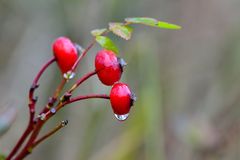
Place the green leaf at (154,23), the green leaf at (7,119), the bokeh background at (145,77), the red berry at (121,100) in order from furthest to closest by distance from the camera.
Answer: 1. the bokeh background at (145,77)
2. the green leaf at (7,119)
3. the green leaf at (154,23)
4. the red berry at (121,100)

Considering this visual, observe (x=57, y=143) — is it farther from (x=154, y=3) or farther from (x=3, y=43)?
(x=154, y=3)

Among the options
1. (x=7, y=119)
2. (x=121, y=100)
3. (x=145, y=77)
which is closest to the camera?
(x=121, y=100)

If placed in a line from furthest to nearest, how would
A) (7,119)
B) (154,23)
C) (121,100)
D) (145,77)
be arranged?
1. (145,77)
2. (7,119)
3. (154,23)
4. (121,100)

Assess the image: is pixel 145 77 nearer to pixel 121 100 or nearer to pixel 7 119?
pixel 7 119

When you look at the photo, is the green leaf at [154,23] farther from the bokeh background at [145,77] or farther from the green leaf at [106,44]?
the bokeh background at [145,77]

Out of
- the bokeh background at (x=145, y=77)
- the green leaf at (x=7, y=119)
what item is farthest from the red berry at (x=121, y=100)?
the bokeh background at (x=145, y=77)

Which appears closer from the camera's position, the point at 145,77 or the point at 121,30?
the point at 121,30

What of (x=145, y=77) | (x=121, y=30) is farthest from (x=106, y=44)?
(x=145, y=77)
